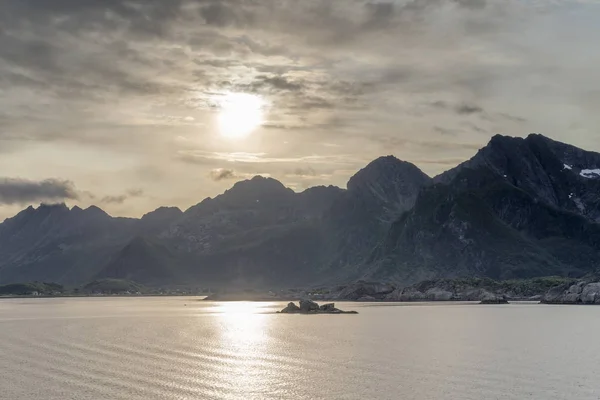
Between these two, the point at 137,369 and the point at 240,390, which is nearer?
the point at 240,390

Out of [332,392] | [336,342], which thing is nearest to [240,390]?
[332,392]

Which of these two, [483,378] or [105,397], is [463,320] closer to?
[483,378]

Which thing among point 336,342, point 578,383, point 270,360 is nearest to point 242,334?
point 336,342

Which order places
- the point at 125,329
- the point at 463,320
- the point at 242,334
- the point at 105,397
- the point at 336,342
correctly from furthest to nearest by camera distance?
the point at 463,320, the point at 125,329, the point at 242,334, the point at 336,342, the point at 105,397

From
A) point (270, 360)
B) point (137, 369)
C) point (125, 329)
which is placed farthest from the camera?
point (125, 329)

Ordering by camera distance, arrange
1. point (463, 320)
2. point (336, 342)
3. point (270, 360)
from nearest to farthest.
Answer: point (270, 360)
point (336, 342)
point (463, 320)

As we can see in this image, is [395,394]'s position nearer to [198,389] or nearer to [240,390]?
[240,390]
